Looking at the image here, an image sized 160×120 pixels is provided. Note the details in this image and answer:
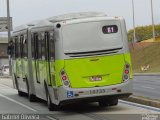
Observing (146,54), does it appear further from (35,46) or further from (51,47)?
(51,47)

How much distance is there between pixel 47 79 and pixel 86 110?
152 cm

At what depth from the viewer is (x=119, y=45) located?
1697 cm

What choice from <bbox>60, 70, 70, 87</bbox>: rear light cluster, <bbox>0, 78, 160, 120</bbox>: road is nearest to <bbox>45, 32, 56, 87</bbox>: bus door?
<bbox>60, 70, 70, 87</bbox>: rear light cluster

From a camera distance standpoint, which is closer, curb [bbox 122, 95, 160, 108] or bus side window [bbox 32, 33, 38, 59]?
curb [bbox 122, 95, 160, 108]

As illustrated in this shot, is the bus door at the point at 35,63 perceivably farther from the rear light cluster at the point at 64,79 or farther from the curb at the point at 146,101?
the rear light cluster at the point at 64,79

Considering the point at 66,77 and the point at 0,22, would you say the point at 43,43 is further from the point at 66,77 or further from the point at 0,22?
the point at 0,22

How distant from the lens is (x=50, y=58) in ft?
57.2

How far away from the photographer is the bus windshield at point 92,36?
16.6 m

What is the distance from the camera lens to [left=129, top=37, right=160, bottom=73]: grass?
273 ft

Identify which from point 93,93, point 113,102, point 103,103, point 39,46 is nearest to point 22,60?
point 39,46

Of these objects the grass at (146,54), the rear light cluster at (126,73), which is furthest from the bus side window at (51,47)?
the grass at (146,54)

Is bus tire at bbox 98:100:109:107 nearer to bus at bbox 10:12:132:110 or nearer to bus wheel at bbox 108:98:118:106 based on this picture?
bus wheel at bbox 108:98:118:106

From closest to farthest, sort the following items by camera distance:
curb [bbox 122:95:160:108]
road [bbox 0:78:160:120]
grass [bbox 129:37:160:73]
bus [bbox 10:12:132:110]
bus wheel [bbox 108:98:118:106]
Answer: road [bbox 0:78:160:120], bus [bbox 10:12:132:110], curb [bbox 122:95:160:108], bus wheel [bbox 108:98:118:106], grass [bbox 129:37:160:73]

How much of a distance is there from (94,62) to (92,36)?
76 cm
